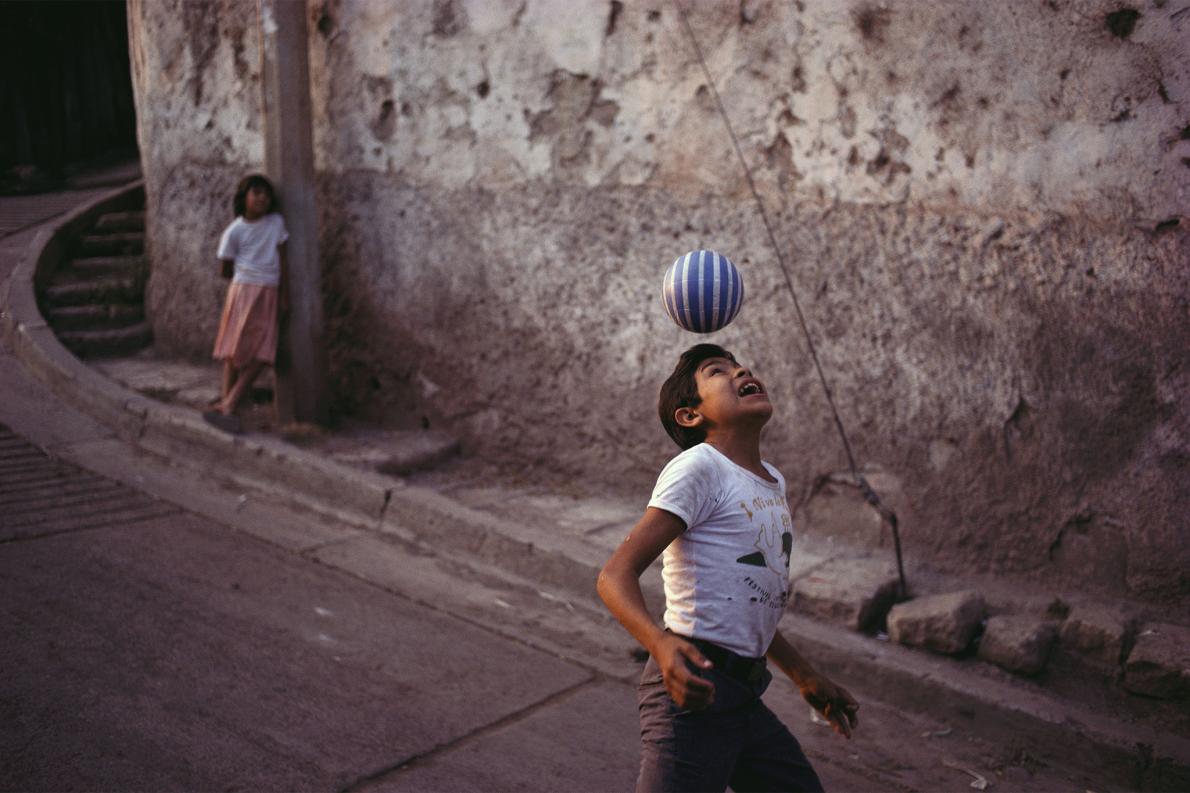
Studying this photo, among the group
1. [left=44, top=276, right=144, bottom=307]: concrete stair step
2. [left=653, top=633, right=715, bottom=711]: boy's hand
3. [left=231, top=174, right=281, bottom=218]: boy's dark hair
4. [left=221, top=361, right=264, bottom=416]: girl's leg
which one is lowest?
[left=221, top=361, right=264, bottom=416]: girl's leg

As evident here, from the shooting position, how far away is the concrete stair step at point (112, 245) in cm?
933

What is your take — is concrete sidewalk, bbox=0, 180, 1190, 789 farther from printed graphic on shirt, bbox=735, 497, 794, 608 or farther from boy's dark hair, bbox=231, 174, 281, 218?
printed graphic on shirt, bbox=735, 497, 794, 608

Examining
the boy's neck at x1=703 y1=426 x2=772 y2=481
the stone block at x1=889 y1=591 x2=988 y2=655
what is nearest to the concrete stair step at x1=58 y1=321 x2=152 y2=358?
the stone block at x1=889 y1=591 x2=988 y2=655

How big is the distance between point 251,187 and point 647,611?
16.4 ft

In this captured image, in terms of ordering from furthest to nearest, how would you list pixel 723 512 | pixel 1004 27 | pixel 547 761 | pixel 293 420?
1. pixel 293 420
2. pixel 1004 27
3. pixel 547 761
4. pixel 723 512

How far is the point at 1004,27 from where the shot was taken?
4.37m

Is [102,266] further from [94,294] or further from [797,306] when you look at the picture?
[797,306]

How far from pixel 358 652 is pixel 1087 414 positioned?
2922 mm

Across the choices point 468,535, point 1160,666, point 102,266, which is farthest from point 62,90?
point 1160,666

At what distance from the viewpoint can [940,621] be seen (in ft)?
13.6

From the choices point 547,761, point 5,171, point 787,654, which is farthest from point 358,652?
point 5,171

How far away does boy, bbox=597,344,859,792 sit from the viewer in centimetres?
224

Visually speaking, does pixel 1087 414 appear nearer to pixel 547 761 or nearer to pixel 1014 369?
pixel 1014 369

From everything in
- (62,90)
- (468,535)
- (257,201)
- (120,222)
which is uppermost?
(62,90)
